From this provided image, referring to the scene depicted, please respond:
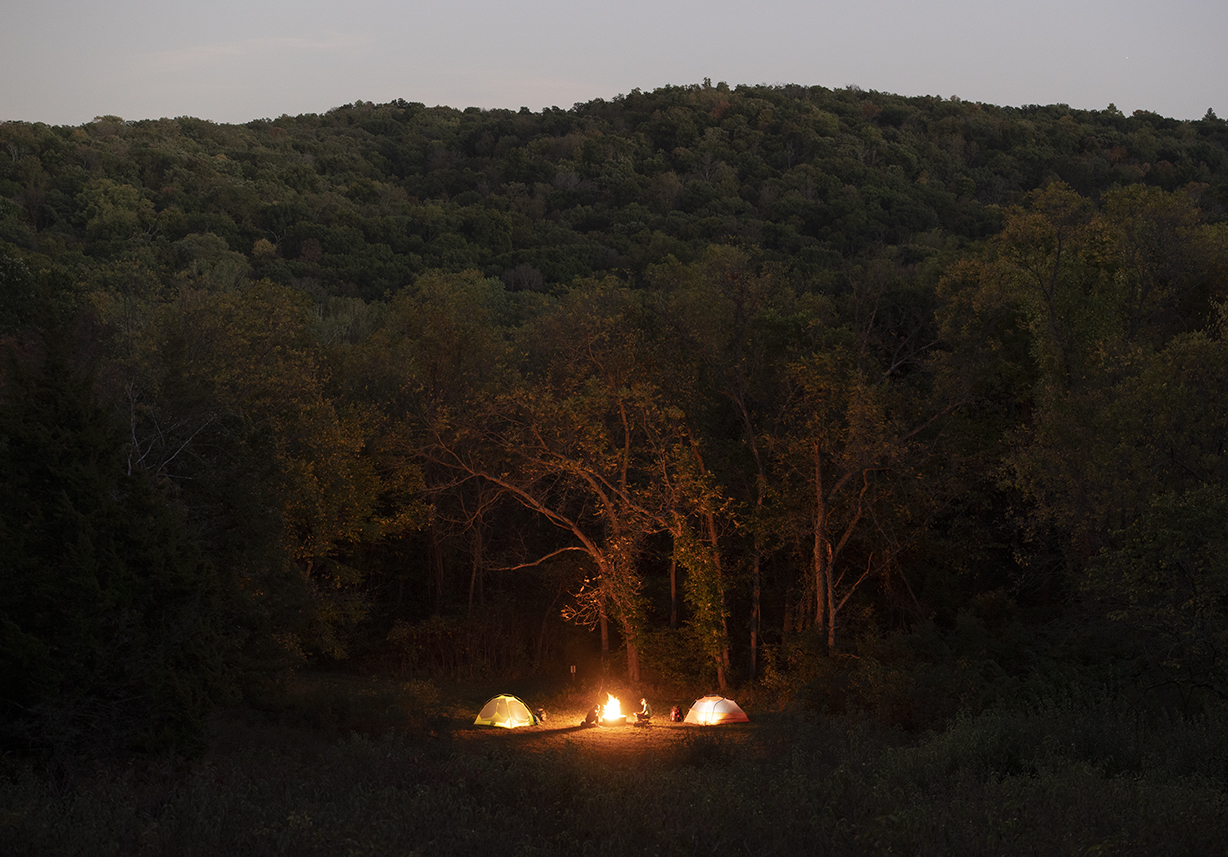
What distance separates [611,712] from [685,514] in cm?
439

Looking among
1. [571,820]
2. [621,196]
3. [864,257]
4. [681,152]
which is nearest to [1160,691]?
[571,820]

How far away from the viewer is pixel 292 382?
2181 centimetres

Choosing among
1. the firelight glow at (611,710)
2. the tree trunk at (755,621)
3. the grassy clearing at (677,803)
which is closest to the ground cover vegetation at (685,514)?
the grassy clearing at (677,803)

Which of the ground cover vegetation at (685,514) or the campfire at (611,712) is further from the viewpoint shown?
the campfire at (611,712)

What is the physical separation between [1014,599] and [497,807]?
17.6 metres

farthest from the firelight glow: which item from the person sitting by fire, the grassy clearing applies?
the grassy clearing

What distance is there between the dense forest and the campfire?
1.95 m

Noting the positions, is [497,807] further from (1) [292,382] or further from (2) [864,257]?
(2) [864,257]

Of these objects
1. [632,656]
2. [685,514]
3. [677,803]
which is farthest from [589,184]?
[677,803]

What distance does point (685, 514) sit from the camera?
20938mm

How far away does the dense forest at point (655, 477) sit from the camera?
439 inches

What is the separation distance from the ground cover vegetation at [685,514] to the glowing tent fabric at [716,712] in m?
1.03

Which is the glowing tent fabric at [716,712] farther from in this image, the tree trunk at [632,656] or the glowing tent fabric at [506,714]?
the glowing tent fabric at [506,714]

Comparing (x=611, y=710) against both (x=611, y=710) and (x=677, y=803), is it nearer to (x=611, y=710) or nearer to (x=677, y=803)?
(x=611, y=710)
